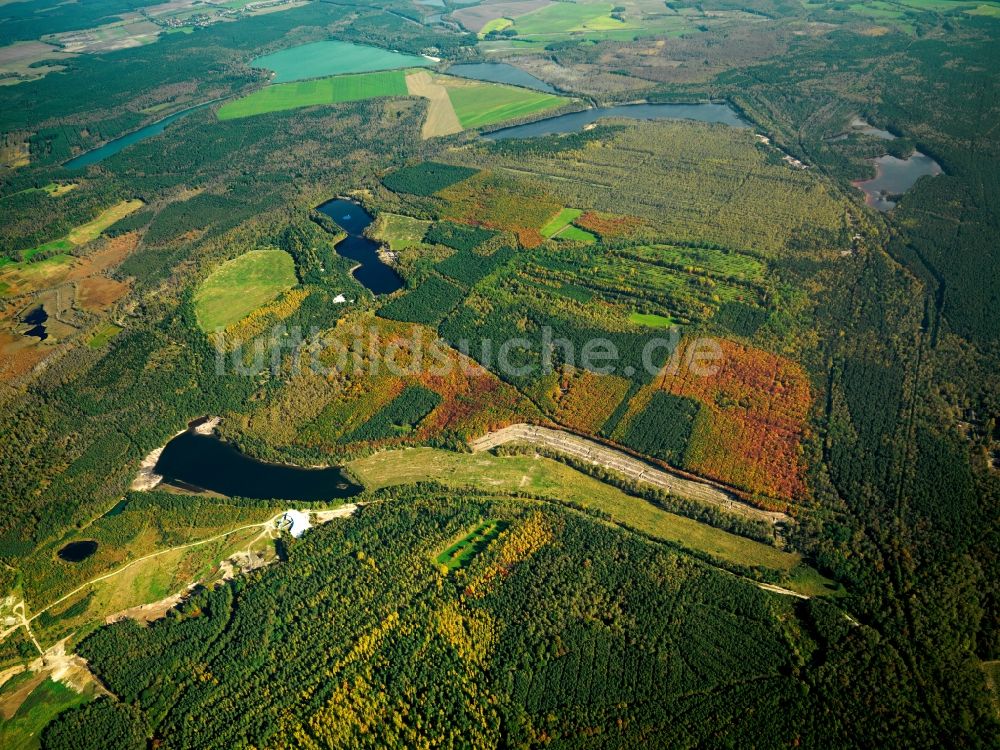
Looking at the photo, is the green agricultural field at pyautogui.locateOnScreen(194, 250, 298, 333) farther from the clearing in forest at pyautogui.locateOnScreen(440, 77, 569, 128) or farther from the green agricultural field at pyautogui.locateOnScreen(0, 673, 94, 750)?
the clearing in forest at pyautogui.locateOnScreen(440, 77, 569, 128)

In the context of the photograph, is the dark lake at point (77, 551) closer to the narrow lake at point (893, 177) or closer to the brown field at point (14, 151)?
the brown field at point (14, 151)

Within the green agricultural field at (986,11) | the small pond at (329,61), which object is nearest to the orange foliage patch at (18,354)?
the small pond at (329,61)

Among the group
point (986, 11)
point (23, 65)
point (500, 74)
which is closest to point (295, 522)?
point (500, 74)

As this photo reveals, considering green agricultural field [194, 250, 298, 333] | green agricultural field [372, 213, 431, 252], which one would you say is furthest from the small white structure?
green agricultural field [372, 213, 431, 252]

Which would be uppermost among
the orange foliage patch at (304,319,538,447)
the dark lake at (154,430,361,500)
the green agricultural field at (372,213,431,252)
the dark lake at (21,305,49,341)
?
the green agricultural field at (372,213,431,252)

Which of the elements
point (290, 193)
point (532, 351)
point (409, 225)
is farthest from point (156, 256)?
point (532, 351)

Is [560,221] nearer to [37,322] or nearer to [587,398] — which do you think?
[587,398]
